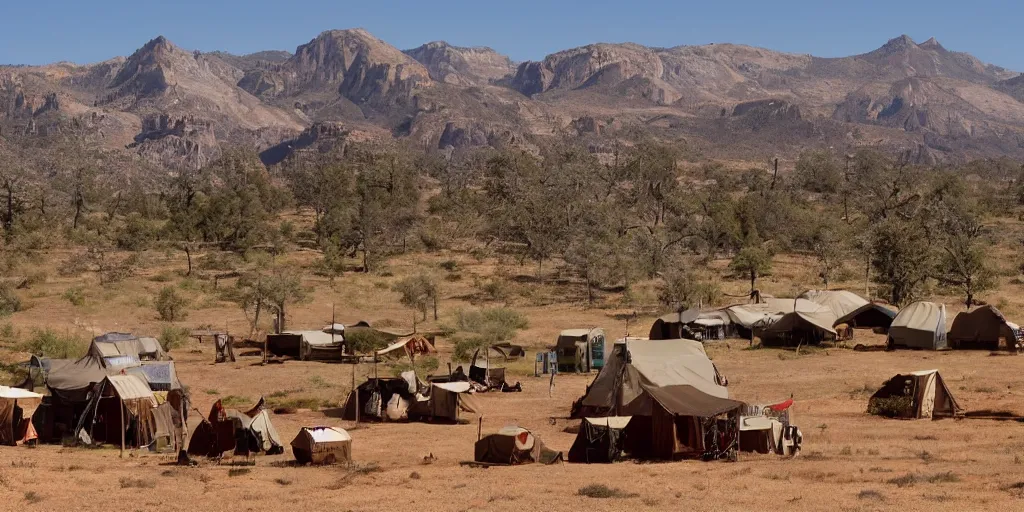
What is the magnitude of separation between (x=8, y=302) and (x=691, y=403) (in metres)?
37.7

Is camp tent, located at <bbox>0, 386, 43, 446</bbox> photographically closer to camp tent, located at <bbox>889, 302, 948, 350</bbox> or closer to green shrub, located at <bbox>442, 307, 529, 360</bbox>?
green shrub, located at <bbox>442, 307, 529, 360</bbox>

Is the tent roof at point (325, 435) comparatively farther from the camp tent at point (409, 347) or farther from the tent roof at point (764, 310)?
the tent roof at point (764, 310)

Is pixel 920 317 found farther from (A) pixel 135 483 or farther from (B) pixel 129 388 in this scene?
(A) pixel 135 483

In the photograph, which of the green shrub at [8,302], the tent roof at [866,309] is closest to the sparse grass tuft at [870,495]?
the tent roof at [866,309]

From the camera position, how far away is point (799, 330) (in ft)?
130

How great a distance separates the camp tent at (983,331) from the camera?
35.8 m

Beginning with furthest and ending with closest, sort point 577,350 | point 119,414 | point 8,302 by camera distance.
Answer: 1. point 8,302
2. point 577,350
3. point 119,414

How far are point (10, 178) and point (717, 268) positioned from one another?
55683 mm

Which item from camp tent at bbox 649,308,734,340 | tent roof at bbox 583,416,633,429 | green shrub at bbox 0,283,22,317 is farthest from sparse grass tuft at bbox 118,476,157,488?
green shrub at bbox 0,283,22,317

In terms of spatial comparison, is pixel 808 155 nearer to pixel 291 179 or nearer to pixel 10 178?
pixel 291 179

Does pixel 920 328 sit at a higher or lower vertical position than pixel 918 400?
higher

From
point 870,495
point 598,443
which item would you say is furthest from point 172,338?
point 870,495

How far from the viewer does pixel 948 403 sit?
24797mm

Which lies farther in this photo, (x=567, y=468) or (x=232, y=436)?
(x=232, y=436)
